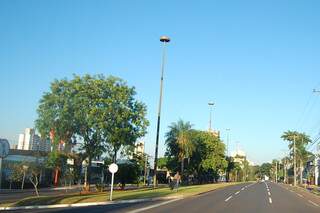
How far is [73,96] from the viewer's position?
38.4m

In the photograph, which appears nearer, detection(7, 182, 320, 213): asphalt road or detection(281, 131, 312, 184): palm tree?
detection(7, 182, 320, 213): asphalt road

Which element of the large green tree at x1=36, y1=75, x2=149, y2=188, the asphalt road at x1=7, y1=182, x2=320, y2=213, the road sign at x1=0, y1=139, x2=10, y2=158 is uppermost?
the large green tree at x1=36, y1=75, x2=149, y2=188

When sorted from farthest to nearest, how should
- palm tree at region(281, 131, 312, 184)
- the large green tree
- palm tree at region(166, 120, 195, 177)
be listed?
palm tree at region(281, 131, 312, 184)
palm tree at region(166, 120, 195, 177)
the large green tree

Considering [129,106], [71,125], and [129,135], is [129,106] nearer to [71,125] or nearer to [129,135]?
[129,135]

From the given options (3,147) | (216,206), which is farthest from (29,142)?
(3,147)

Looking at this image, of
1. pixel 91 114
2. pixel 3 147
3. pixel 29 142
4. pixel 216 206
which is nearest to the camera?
pixel 3 147

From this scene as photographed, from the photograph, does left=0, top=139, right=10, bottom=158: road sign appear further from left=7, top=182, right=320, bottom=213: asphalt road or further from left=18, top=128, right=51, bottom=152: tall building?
left=18, top=128, right=51, bottom=152: tall building

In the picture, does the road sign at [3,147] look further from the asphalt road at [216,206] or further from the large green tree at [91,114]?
the large green tree at [91,114]

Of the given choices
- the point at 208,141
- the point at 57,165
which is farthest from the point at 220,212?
the point at 208,141

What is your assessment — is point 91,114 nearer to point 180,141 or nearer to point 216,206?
point 216,206

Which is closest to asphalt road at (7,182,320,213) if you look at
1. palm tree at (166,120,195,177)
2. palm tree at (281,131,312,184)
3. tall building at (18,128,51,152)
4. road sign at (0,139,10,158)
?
road sign at (0,139,10,158)

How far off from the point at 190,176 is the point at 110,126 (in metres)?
39.5

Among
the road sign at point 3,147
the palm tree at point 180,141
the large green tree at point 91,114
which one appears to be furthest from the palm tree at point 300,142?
the road sign at point 3,147

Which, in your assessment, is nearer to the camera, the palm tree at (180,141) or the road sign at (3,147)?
the road sign at (3,147)
